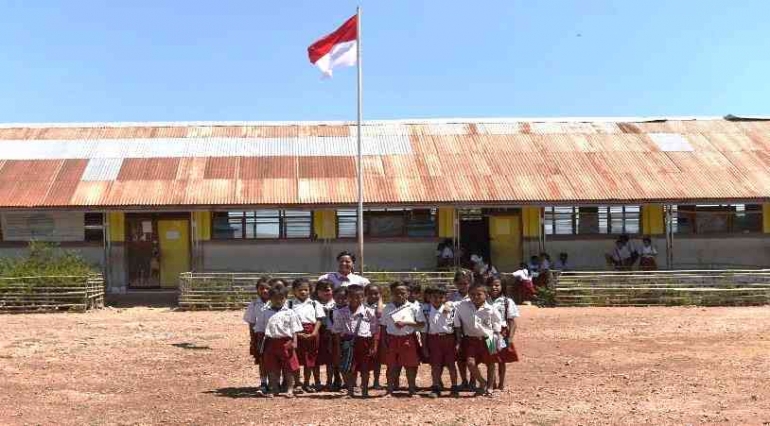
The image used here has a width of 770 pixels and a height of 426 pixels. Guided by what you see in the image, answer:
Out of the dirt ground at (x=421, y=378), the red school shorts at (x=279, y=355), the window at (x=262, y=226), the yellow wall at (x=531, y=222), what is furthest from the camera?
the yellow wall at (x=531, y=222)

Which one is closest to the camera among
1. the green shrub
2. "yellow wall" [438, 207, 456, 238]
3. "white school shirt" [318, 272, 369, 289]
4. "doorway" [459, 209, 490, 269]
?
"white school shirt" [318, 272, 369, 289]

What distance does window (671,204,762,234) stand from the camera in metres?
19.5

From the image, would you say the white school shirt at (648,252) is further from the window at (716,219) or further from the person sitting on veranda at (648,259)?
the window at (716,219)

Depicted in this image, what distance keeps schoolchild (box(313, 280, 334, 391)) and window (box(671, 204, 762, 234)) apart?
43.5 ft

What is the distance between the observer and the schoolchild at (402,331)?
8219 millimetres

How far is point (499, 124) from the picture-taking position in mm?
22891

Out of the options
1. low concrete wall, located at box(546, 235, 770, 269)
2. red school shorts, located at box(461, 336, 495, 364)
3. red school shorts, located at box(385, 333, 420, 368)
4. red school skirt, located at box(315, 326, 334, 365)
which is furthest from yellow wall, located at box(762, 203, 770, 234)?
red school skirt, located at box(315, 326, 334, 365)

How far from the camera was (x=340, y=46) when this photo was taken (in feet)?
55.0

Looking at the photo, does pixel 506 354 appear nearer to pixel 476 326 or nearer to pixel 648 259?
pixel 476 326

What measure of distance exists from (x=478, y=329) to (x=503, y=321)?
1.45 feet

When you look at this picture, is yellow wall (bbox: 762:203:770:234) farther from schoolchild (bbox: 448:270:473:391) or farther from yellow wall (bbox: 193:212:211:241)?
schoolchild (bbox: 448:270:473:391)

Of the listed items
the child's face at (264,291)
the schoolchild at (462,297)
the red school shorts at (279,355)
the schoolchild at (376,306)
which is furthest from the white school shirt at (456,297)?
the child's face at (264,291)

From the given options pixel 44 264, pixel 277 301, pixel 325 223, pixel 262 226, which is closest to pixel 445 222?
pixel 325 223

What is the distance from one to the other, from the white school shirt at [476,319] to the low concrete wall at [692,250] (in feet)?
37.0
